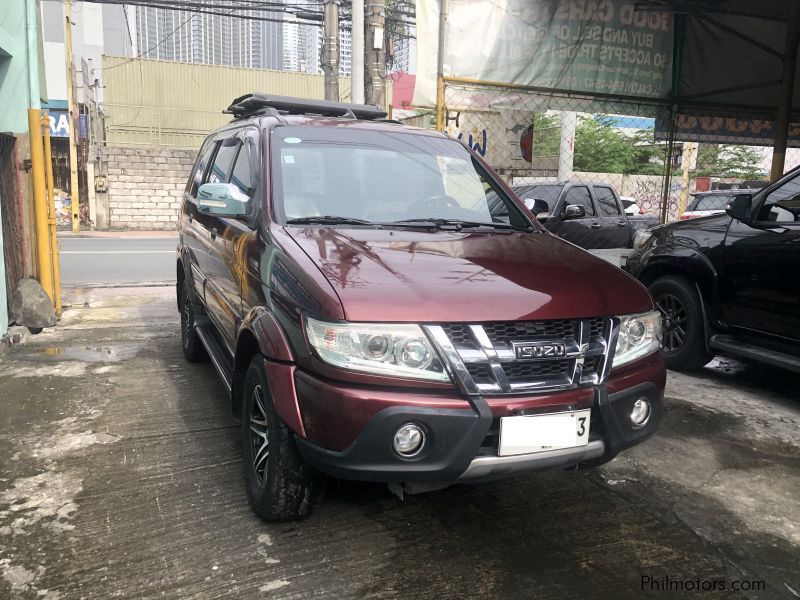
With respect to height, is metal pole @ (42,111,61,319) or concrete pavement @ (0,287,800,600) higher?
metal pole @ (42,111,61,319)

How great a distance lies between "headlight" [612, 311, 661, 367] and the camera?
107 inches

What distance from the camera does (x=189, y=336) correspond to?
5320mm

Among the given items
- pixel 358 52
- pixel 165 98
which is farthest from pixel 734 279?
pixel 165 98

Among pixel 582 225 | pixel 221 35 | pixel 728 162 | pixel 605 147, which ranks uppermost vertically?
pixel 221 35

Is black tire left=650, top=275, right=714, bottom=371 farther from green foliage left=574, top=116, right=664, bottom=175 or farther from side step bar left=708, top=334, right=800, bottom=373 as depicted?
green foliage left=574, top=116, right=664, bottom=175

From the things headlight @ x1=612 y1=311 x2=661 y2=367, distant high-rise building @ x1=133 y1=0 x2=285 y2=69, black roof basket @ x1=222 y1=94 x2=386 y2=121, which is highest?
distant high-rise building @ x1=133 y1=0 x2=285 y2=69

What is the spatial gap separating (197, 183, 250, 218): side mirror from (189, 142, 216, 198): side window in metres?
1.69

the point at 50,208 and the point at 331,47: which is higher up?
the point at 331,47

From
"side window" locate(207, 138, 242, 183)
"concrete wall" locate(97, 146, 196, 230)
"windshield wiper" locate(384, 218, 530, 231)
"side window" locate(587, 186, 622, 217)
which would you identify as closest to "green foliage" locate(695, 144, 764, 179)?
"side window" locate(587, 186, 622, 217)

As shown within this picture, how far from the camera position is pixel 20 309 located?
6.17 metres

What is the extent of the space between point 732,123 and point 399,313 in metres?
8.18

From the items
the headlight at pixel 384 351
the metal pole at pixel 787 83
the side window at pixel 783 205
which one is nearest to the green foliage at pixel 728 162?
the metal pole at pixel 787 83

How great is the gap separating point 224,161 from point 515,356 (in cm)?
271

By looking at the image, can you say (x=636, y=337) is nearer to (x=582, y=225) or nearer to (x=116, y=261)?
(x=582, y=225)
